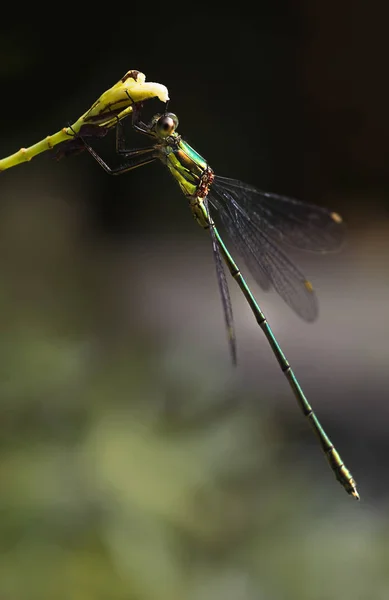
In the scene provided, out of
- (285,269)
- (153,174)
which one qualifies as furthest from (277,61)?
(285,269)

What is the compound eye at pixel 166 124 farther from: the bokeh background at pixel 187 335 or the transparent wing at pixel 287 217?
the transparent wing at pixel 287 217

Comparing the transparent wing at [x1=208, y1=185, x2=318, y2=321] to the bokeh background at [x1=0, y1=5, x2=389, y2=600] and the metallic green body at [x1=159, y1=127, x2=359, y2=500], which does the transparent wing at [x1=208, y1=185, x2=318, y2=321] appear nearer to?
the metallic green body at [x1=159, y1=127, x2=359, y2=500]

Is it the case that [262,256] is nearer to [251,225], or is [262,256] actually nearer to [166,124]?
[251,225]

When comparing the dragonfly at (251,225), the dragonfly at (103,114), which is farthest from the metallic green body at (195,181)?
the dragonfly at (103,114)

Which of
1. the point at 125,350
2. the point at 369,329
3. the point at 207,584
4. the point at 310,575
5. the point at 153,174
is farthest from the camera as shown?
the point at 153,174

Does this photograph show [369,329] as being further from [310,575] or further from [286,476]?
[310,575]

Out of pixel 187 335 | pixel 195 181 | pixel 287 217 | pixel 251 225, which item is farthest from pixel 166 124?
pixel 187 335

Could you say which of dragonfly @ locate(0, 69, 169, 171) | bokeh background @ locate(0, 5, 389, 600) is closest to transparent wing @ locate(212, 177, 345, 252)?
bokeh background @ locate(0, 5, 389, 600)
